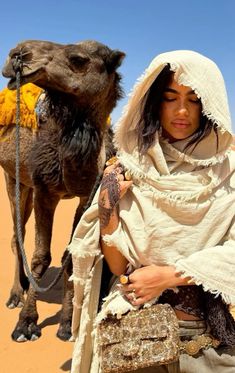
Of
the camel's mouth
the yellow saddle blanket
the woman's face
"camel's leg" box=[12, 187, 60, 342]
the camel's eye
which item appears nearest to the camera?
the woman's face

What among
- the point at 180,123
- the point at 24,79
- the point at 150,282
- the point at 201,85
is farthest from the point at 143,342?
the point at 24,79

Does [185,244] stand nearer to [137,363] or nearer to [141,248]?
[141,248]

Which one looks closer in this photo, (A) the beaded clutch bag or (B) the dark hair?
(A) the beaded clutch bag

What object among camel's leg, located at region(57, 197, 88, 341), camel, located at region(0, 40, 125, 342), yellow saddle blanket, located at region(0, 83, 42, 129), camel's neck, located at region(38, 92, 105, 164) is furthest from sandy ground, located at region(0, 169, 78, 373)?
yellow saddle blanket, located at region(0, 83, 42, 129)

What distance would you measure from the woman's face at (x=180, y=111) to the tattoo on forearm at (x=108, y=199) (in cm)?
31

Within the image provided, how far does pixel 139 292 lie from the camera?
2.01m

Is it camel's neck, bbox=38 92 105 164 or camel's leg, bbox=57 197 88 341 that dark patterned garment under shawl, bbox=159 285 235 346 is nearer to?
camel's neck, bbox=38 92 105 164

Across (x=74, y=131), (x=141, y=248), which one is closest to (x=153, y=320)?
(x=141, y=248)

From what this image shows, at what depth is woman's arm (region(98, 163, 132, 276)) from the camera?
2006 millimetres

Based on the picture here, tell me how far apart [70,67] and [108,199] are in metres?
1.86

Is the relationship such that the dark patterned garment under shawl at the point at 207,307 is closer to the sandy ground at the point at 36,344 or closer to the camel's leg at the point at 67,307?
the sandy ground at the point at 36,344

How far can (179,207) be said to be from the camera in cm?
198

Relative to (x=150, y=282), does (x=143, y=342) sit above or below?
below

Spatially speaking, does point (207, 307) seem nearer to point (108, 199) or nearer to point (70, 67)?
point (108, 199)
